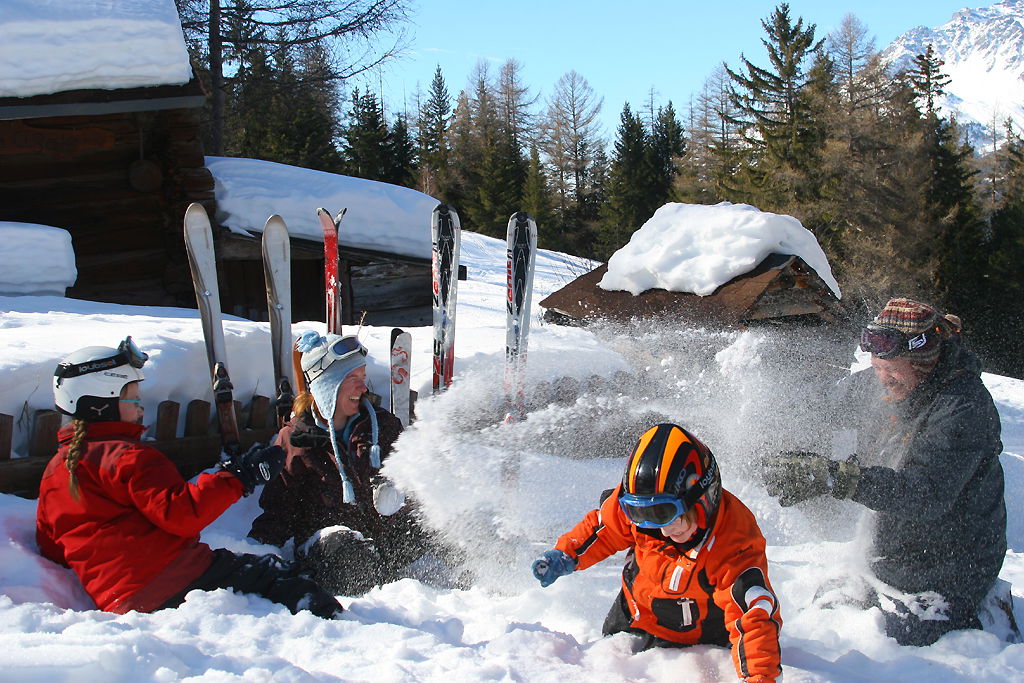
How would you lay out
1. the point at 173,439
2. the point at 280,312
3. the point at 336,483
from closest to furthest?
the point at 336,483, the point at 173,439, the point at 280,312

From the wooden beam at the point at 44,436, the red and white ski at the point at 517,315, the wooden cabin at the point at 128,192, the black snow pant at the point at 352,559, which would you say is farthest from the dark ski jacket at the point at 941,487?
the wooden cabin at the point at 128,192

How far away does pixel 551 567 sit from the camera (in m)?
2.65

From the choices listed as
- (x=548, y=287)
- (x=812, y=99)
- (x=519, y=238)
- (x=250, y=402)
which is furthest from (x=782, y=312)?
(x=812, y=99)

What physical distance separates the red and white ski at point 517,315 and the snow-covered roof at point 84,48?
3885 millimetres

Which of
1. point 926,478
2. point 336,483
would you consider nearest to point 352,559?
point 336,483

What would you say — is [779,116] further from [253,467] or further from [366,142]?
[253,467]

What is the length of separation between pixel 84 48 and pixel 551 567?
6.57m

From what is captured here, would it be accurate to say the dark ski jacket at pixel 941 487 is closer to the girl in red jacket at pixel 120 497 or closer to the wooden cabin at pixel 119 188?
the girl in red jacket at pixel 120 497

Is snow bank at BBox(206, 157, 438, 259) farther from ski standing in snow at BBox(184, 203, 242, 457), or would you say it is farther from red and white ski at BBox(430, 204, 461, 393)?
ski standing in snow at BBox(184, 203, 242, 457)

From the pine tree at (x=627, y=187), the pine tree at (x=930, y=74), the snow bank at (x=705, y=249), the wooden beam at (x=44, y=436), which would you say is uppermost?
the pine tree at (x=930, y=74)

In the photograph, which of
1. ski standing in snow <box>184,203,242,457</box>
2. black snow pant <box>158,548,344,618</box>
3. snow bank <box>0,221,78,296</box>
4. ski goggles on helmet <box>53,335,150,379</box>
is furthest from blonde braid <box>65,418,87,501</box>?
snow bank <box>0,221,78,296</box>

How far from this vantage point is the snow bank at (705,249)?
6.95m

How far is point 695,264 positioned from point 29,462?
17.9 ft

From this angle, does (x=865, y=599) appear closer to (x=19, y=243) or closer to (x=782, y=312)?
(x=782, y=312)
